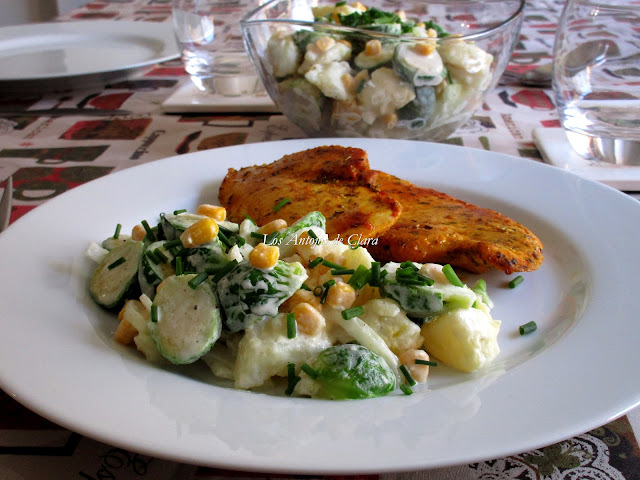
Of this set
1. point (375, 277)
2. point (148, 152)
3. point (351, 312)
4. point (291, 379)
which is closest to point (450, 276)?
point (375, 277)

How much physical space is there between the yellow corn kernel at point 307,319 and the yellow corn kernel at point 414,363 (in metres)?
0.25

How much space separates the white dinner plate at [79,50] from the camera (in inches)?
156

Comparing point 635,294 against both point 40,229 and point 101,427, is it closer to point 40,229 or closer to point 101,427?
point 101,427

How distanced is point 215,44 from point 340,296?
3.00 meters

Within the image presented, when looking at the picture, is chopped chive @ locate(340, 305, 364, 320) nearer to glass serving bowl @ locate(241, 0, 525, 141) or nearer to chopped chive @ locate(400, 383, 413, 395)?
chopped chive @ locate(400, 383, 413, 395)

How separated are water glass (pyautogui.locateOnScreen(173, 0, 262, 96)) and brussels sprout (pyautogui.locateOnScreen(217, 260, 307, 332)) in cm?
267

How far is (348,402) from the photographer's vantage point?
4.93 feet

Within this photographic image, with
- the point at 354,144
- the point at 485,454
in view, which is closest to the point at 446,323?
the point at 485,454

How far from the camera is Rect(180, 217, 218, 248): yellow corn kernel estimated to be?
1.84 metres

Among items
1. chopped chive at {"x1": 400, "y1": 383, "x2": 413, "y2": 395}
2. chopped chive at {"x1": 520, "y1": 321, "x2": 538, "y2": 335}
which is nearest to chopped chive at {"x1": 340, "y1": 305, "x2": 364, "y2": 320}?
chopped chive at {"x1": 400, "y1": 383, "x2": 413, "y2": 395}

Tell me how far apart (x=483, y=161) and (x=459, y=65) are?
19.5 inches

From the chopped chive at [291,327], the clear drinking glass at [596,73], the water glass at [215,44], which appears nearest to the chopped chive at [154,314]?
the chopped chive at [291,327]

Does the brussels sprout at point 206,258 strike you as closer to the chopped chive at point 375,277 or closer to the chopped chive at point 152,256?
the chopped chive at point 152,256

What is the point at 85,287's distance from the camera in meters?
2.05
